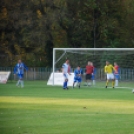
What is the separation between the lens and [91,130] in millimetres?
14930

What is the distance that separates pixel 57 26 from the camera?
64500 millimetres

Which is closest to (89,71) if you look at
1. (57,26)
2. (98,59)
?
(98,59)

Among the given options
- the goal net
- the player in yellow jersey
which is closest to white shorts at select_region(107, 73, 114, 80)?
the player in yellow jersey

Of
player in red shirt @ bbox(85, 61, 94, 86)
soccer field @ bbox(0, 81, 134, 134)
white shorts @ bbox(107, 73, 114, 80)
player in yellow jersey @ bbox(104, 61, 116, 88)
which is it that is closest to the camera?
soccer field @ bbox(0, 81, 134, 134)

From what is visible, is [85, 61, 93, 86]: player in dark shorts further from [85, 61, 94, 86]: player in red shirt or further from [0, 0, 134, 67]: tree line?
[0, 0, 134, 67]: tree line

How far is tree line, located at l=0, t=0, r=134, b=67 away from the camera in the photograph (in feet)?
209

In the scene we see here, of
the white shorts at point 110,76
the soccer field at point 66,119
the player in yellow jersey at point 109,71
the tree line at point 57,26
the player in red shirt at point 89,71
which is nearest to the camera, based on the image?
the soccer field at point 66,119

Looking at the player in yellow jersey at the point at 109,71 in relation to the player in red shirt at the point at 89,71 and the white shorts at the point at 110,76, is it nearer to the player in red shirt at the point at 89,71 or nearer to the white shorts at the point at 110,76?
the white shorts at the point at 110,76

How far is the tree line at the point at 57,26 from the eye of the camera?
63.6 metres

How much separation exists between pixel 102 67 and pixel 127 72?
195 cm

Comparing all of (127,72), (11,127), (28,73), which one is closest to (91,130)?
(11,127)

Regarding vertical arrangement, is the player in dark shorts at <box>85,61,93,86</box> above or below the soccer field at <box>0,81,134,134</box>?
above

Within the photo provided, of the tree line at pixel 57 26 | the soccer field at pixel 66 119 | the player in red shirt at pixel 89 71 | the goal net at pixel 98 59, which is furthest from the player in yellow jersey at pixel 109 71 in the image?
the tree line at pixel 57 26

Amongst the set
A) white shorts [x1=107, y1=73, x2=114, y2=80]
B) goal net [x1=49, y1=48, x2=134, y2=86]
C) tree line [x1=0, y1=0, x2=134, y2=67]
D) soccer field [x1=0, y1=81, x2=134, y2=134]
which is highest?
tree line [x1=0, y1=0, x2=134, y2=67]
